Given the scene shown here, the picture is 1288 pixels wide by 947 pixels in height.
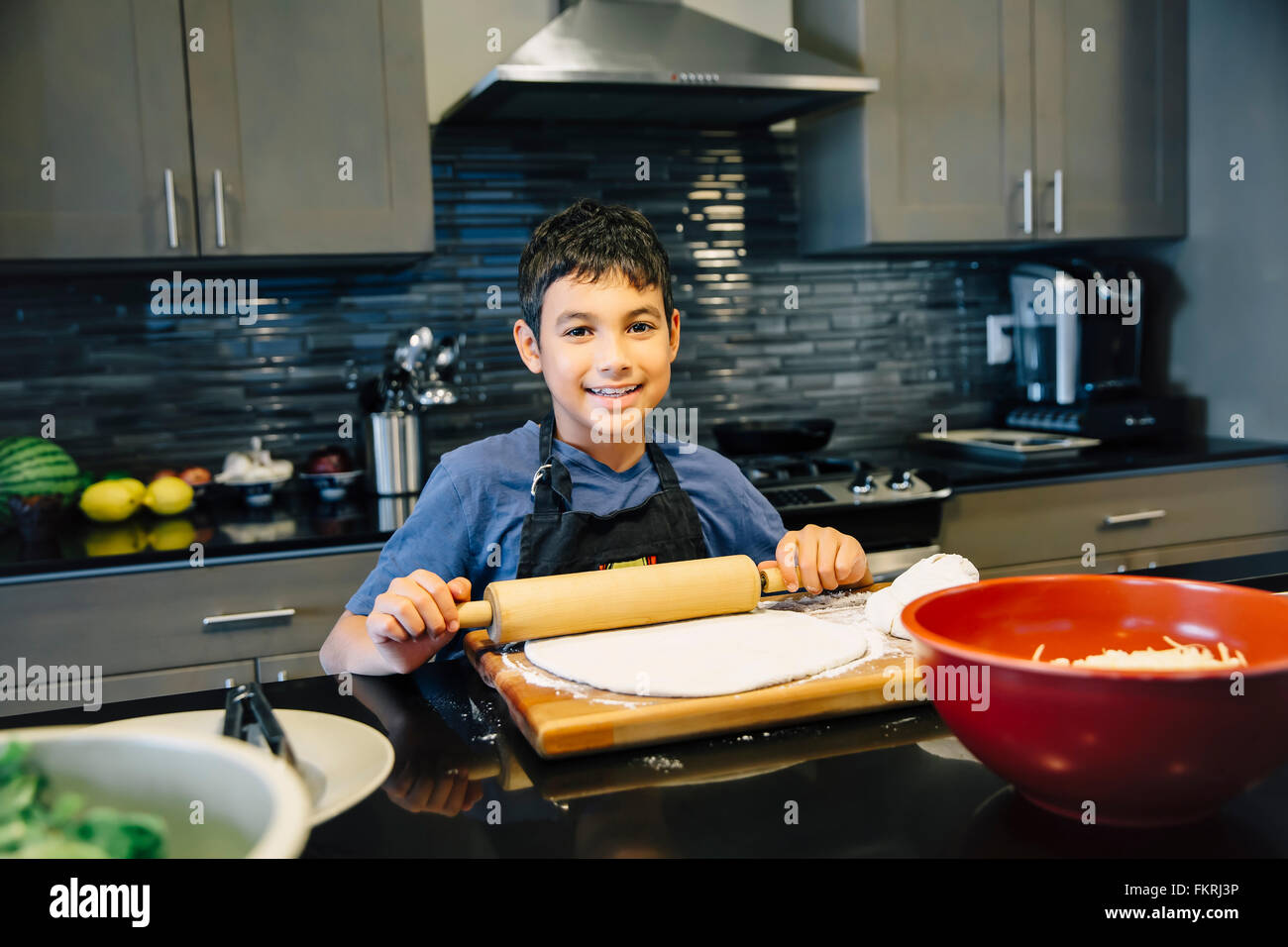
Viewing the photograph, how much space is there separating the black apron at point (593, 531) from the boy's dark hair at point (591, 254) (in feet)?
0.71

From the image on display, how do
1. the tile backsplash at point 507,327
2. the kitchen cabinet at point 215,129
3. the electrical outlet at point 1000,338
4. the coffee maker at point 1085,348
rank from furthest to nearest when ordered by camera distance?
1. the electrical outlet at point 1000,338
2. the coffee maker at point 1085,348
3. the tile backsplash at point 507,327
4. the kitchen cabinet at point 215,129

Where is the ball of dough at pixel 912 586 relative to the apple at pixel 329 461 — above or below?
below

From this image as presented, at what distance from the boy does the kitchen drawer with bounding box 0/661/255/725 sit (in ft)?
2.46

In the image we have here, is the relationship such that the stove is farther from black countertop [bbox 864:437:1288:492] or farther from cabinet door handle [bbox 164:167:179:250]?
cabinet door handle [bbox 164:167:179:250]

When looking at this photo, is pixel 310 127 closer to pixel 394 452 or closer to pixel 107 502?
pixel 394 452

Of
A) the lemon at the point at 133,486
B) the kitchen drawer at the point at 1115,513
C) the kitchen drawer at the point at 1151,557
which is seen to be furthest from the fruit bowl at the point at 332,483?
the kitchen drawer at the point at 1151,557

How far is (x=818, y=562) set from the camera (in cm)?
114

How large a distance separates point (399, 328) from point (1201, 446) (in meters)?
2.08

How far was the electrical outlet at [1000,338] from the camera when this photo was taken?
10.0 feet

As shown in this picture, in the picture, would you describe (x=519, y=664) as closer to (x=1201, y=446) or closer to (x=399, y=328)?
(x=399, y=328)

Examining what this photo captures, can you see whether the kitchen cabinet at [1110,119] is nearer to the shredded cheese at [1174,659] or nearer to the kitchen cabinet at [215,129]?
the kitchen cabinet at [215,129]

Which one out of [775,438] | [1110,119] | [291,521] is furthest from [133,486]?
[1110,119]
